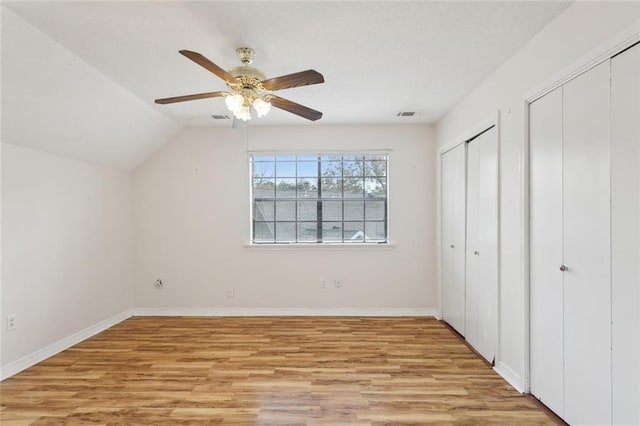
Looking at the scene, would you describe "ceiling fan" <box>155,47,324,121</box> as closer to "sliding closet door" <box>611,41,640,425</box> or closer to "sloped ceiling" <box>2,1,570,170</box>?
"sloped ceiling" <box>2,1,570,170</box>

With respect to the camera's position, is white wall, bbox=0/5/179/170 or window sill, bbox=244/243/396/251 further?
window sill, bbox=244/243/396/251

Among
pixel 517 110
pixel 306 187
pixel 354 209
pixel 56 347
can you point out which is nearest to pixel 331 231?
pixel 354 209

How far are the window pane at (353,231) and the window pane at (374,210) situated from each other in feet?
0.51

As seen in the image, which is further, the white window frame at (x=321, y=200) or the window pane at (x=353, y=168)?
the window pane at (x=353, y=168)

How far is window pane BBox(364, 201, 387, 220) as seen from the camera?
13.3 feet

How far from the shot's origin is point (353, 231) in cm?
406

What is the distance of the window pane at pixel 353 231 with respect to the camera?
13.3ft

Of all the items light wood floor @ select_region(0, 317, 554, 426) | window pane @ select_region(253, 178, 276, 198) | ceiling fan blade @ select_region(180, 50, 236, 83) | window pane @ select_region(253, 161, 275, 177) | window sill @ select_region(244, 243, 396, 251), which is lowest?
light wood floor @ select_region(0, 317, 554, 426)

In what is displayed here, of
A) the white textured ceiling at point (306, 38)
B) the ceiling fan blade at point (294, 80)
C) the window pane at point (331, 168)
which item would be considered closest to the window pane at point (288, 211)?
the window pane at point (331, 168)

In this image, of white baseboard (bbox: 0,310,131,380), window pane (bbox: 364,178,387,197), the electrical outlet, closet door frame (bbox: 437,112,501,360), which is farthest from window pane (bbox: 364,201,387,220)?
the electrical outlet

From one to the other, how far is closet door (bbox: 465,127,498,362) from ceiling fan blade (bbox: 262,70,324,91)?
1.66 metres

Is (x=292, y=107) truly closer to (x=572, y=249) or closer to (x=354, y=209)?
(x=572, y=249)

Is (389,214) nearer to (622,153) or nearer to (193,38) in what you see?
(622,153)

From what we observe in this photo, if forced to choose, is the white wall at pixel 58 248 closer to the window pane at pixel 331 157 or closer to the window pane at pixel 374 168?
the window pane at pixel 331 157
